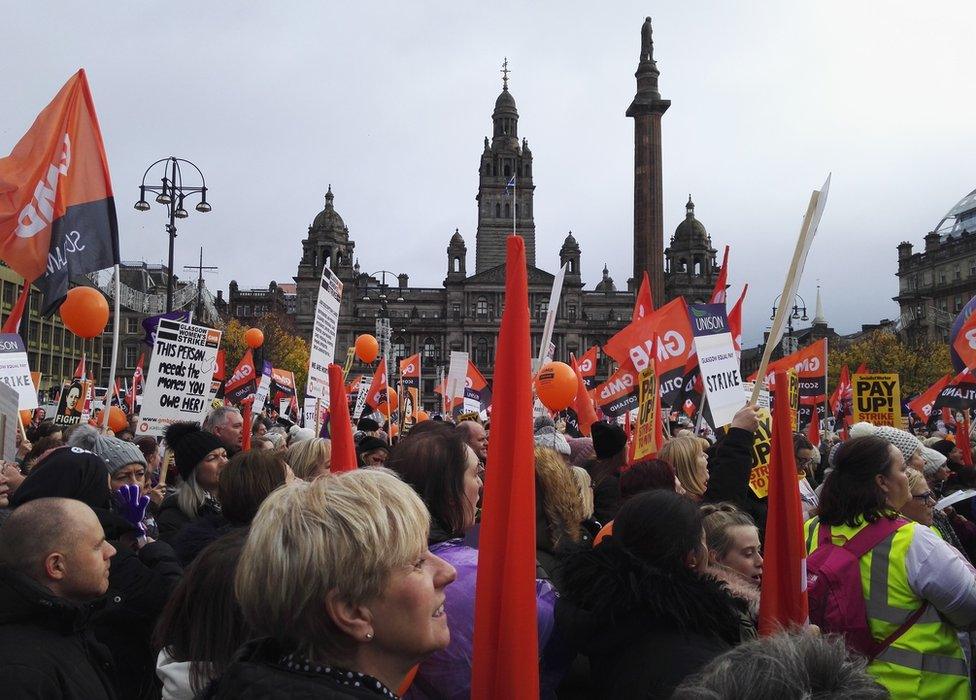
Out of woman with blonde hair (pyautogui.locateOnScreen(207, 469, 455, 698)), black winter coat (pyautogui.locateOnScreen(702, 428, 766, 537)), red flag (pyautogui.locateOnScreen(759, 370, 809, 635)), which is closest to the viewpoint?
woman with blonde hair (pyautogui.locateOnScreen(207, 469, 455, 698))

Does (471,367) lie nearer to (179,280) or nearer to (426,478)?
(426,478)

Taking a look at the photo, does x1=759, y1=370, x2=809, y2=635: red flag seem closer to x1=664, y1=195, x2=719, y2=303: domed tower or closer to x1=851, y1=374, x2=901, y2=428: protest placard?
x1=851, y1=374, x2=901, y2=428: protest placard

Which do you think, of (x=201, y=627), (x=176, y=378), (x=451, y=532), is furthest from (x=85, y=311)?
(x=201, y=627)

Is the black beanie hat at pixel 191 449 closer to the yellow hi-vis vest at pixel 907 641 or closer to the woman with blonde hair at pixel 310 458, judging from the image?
the woman with blonde hair at pixel 310 458

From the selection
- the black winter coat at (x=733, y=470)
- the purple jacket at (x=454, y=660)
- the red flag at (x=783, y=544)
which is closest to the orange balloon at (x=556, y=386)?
the black winter coat at (x=733, y=470)

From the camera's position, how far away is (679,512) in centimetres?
267

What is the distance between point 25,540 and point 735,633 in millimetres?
2128

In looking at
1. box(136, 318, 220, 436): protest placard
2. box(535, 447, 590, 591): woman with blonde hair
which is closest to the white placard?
box(136, 318, 220, 436): protest placard

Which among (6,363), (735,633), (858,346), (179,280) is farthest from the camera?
(179,280)

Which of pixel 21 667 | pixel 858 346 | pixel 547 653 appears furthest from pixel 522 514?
pixel 858 346

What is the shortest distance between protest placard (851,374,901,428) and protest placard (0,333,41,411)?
10.9 meters

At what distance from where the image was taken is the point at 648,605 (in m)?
2.47

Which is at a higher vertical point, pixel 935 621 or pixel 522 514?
pixel 522 514

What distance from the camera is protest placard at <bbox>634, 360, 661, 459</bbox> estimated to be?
7.54 m
